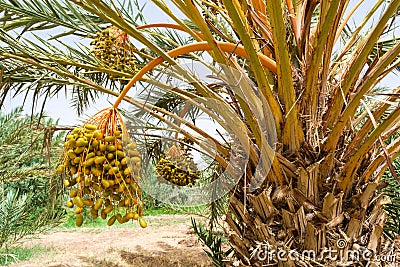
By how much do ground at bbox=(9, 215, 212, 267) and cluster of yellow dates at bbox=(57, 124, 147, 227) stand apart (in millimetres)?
3365

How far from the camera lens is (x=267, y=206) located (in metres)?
1.29

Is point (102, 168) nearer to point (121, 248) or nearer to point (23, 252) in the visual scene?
point (121, 248)

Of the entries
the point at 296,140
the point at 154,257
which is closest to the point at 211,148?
the point at 296,140

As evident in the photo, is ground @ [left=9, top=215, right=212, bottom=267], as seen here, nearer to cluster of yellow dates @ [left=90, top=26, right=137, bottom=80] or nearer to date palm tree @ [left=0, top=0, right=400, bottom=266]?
cluster of yellow dates @ [left=90, top=26, right=137, bottom=80]

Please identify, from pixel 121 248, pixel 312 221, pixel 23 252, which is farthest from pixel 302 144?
pixel 23 252

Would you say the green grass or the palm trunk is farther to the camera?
the green grass

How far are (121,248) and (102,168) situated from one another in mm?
4739

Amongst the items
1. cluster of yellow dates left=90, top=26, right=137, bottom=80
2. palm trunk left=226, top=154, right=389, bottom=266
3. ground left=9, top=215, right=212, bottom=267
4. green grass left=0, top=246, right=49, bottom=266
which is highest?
cluster of yellow dates left=90, top=26, right=137, bottom=80

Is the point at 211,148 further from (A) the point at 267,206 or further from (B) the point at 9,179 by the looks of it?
(B) the point at 9,179

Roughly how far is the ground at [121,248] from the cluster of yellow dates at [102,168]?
337 centimetres

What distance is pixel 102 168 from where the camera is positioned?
39.8 inches

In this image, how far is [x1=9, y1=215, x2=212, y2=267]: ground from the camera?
457 centimetres

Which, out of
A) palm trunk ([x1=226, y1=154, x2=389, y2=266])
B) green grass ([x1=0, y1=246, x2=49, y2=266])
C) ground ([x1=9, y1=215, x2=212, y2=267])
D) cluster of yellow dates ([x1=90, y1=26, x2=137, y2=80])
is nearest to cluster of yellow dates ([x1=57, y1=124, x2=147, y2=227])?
palm trunk ([x1=226, y1=154, x2=389, y2=266])

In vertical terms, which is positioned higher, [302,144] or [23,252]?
[302,144]
